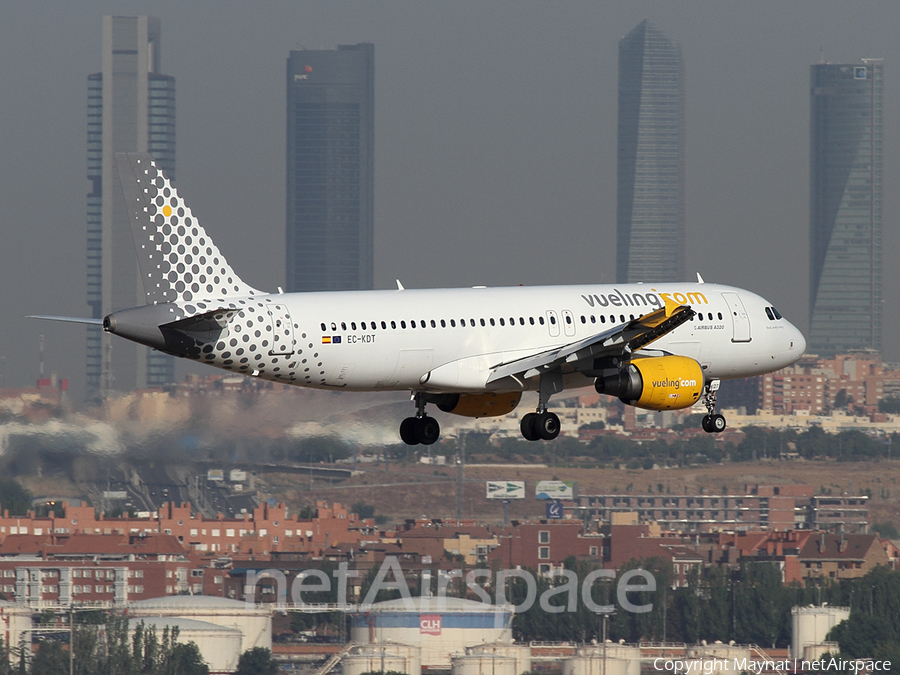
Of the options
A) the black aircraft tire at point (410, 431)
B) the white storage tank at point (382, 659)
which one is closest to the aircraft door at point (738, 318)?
the black aircraft tire at point (410, 431)

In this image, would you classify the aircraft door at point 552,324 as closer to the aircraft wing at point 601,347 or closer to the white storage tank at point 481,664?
the aircraft wing at point 601,347

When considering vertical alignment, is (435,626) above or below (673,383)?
below

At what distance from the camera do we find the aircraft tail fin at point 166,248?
177 ft

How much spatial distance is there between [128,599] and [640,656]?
55.2m

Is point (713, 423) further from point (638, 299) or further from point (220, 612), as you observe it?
point (220, 612)

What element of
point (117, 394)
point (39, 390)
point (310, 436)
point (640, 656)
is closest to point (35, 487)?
point (39, 390)

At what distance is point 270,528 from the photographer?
197 m

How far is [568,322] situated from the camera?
5775cm

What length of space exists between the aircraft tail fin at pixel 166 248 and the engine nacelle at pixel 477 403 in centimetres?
842

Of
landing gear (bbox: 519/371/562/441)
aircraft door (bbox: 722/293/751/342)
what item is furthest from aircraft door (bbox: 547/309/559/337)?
aircraft door (bbox: 722/293/751/342)

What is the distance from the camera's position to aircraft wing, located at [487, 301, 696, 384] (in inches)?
2143

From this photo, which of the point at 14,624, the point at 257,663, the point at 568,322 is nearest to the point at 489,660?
the point at 257,663

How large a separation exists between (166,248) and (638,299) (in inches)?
623
